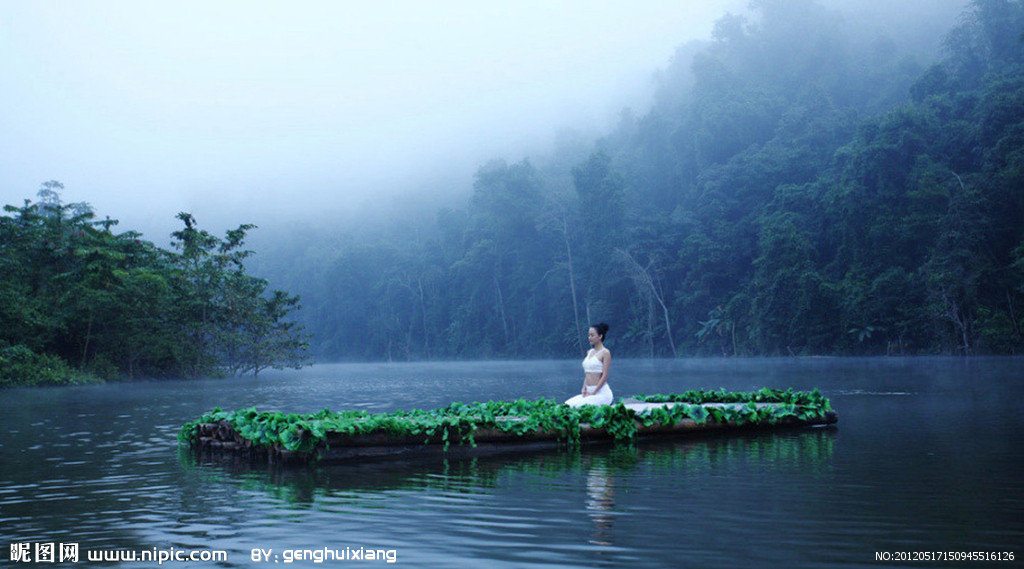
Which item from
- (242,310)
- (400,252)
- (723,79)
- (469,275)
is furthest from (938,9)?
(242,310)

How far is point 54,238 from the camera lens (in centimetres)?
3872

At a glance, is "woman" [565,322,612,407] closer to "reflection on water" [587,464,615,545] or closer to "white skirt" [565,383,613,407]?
"white skirt" [565,383,613,407]

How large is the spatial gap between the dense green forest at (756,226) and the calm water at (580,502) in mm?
34530

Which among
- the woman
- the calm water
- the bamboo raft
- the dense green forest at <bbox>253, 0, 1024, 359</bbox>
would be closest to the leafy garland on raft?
the bamboo raft

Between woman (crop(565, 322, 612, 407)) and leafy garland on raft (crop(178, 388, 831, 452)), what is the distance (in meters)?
0.57

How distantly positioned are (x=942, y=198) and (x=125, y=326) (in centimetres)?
4198

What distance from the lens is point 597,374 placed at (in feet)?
39.3

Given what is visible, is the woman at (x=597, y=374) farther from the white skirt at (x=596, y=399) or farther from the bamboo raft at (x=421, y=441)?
the bamboo raft at (x=421, y=441)

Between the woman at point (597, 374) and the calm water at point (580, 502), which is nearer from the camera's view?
the calm water at point (580, 502)

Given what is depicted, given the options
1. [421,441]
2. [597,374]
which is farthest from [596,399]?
[421,441]

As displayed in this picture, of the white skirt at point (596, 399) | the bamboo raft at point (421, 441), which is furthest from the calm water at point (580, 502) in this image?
the white skirt at point (596, 399)

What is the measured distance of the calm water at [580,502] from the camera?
5.10m

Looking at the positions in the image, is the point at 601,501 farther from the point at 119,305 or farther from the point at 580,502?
the point at 119,305

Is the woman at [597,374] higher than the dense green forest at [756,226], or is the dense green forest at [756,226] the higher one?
the dense green forest at [756,226]
